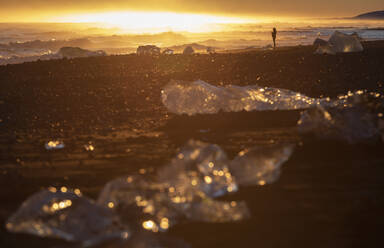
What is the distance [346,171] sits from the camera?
3156mm

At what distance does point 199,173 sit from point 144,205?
0.45 metres

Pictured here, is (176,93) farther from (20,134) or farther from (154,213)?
(154,213)

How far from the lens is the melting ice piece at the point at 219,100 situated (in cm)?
519

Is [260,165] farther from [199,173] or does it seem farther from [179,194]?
[179,194]

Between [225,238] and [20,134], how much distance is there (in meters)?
3.30

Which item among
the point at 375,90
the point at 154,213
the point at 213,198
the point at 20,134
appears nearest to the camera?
the point at 154,213

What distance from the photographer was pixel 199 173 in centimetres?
279

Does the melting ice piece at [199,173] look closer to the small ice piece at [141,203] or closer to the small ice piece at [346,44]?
the small ice piece at [141,203]

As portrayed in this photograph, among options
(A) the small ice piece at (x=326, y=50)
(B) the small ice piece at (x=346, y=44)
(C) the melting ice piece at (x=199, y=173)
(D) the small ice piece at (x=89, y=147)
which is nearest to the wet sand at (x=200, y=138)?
(D) the small ice piece at (x=89, y=147)

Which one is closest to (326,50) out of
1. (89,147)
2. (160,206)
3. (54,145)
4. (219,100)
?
(219,100)

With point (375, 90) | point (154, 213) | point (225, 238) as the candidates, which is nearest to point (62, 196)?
point (154, 213)

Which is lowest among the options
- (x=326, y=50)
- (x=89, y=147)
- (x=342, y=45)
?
(x=89, y=147)

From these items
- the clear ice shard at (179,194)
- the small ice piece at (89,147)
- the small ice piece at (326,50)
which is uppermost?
the small ice piece at (326,50)

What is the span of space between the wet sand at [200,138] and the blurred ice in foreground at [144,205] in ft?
0.31
